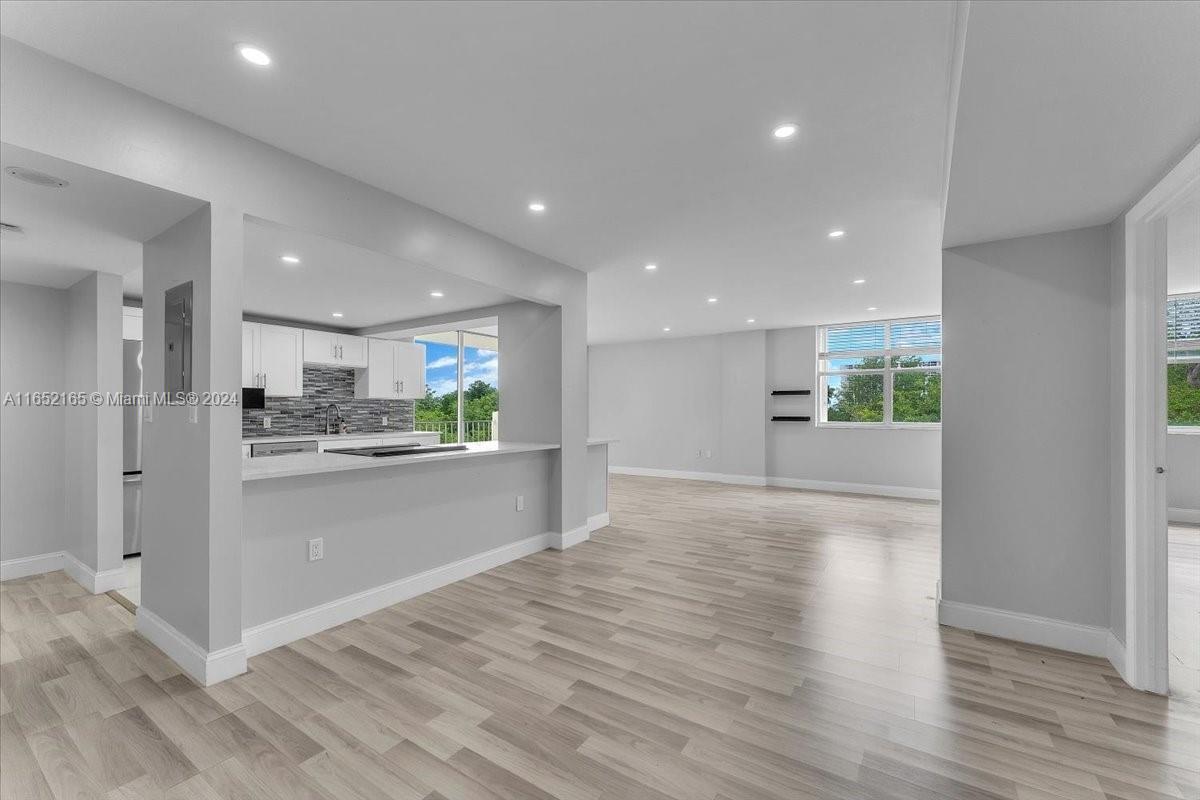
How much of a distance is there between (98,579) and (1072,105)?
5644 mm

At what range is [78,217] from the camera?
2.51 m

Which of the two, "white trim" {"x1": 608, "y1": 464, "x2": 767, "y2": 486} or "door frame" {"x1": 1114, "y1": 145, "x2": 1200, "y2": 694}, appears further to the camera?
"white trim" {"x1": 608, "y1": 464, "x2": 767, "y2": 486}

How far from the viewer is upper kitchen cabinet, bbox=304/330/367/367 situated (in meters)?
6.18

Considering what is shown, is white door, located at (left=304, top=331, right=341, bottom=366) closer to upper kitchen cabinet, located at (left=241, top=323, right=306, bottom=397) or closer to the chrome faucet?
upper kitchen cabinet, located at (left=241, top=323, right=306, bottom=397)

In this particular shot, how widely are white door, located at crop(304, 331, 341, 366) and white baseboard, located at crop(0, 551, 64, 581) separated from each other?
2856 mm

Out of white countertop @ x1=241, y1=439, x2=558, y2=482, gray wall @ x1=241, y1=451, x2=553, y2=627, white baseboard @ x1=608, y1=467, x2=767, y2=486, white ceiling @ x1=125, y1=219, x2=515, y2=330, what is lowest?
white baseboard @ x1=608, y1=467, x2=767, y2=486

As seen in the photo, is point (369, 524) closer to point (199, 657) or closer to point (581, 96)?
point (199, 657)

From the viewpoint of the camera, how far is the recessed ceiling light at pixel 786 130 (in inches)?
91.7

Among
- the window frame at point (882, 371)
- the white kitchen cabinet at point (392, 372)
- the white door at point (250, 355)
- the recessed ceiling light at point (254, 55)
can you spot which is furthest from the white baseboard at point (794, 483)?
the recessed ceiling light at point (254, 55)

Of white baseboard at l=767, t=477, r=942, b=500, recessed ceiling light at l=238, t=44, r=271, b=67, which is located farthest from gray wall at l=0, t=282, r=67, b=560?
white baseboard at l=767, t=477, r=942, b=500

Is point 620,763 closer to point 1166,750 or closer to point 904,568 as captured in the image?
point 1166,750

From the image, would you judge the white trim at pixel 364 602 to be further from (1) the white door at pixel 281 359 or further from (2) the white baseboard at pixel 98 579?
(1) the white door at pixel 281 359

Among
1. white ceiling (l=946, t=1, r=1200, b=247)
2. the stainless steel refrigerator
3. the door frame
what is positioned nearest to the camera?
white ceiling (l=946, t=1, r=1200, b=247)

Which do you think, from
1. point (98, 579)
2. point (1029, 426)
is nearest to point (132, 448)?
point (98, 579)
